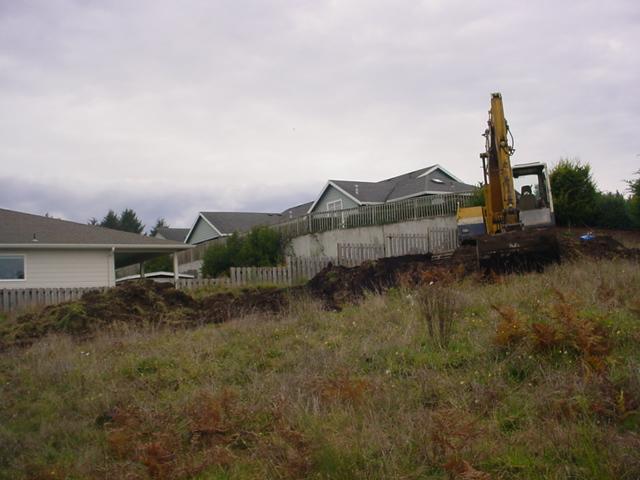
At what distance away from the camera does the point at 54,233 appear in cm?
2391

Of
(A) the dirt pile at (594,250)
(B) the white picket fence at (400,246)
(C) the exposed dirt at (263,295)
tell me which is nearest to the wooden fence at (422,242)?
(B) the white picket fence at (400,246)

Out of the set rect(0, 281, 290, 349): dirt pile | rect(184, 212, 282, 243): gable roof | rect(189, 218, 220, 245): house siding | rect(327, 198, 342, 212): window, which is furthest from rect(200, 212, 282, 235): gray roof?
rect(0, 281, 290, 349): dirt pile

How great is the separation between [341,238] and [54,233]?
13075 mm

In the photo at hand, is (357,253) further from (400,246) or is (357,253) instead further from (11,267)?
(11,267)

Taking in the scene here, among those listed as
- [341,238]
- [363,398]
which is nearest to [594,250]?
[363,398]

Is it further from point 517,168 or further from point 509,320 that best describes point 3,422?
point 517,168

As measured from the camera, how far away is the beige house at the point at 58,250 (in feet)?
73.6

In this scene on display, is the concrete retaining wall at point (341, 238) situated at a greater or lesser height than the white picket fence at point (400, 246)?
greater

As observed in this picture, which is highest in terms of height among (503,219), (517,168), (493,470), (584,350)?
(517,168)

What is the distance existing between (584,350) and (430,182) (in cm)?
3148

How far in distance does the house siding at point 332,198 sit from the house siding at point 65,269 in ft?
59.4

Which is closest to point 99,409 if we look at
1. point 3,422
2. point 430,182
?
point 3,422

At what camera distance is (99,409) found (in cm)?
780

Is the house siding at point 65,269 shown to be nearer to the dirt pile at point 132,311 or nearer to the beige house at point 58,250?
the beige house at point 58,250
